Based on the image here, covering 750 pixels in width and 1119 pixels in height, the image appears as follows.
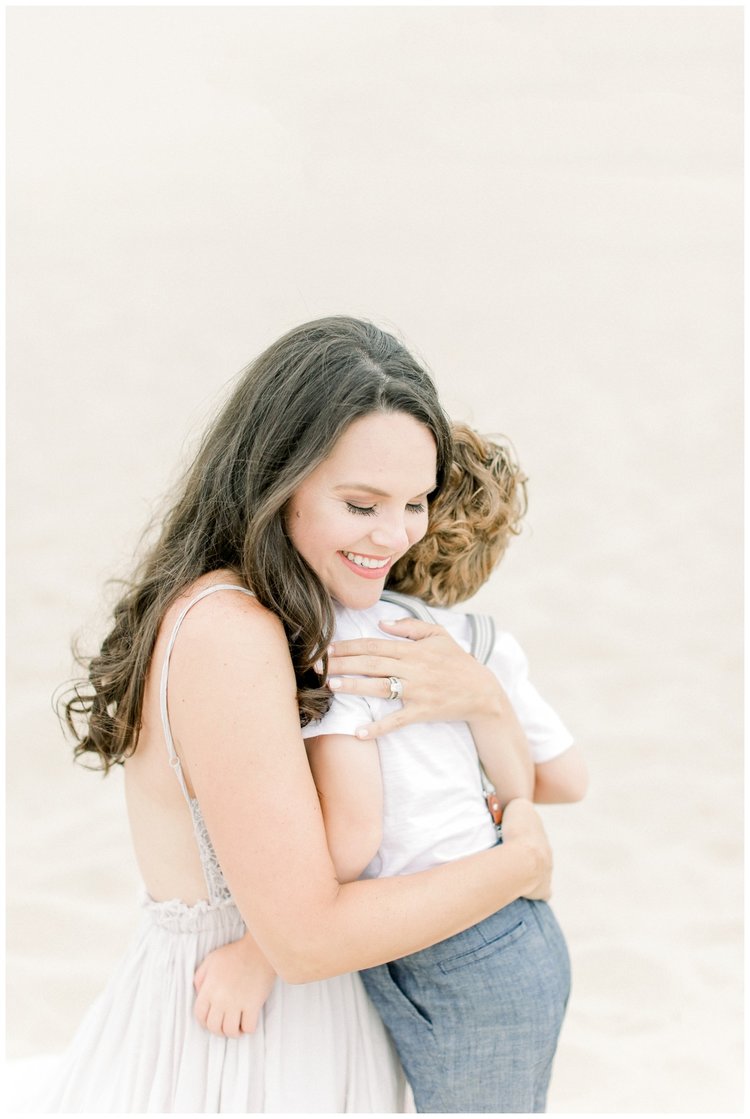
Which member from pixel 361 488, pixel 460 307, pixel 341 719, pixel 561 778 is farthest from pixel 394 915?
pixel 460 307

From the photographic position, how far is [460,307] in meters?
10.7

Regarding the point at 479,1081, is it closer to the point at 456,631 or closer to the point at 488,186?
the point at 456,631

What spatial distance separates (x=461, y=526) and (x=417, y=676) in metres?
0.45

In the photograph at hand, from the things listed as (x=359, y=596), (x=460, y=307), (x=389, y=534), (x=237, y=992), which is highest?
(x=460, y=307)

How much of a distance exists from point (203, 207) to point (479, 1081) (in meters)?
10.6

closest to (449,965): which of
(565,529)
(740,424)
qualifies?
(565,529)

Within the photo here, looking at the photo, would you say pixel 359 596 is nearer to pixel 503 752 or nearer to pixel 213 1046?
pixel 503 752

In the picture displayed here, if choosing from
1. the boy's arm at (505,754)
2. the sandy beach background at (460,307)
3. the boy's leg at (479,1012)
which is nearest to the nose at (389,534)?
the boy's arm at (505,754)

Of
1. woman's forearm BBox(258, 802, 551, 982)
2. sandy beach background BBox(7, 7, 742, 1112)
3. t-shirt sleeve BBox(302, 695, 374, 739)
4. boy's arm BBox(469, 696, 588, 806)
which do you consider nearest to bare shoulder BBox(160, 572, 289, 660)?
t-shirt sleeve BBox(302, 695, 374, 739)

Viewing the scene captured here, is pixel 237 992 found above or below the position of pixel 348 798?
below

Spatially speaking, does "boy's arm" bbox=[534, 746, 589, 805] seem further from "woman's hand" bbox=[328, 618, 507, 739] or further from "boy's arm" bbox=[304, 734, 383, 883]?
"boy's arm" bbox=[304, 734, 383, 883]

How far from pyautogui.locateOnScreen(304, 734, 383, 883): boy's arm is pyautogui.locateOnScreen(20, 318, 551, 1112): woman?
0.20ft

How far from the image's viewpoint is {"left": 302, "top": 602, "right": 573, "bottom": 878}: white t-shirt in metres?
1.90

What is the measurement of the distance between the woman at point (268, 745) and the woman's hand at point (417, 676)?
14mm
